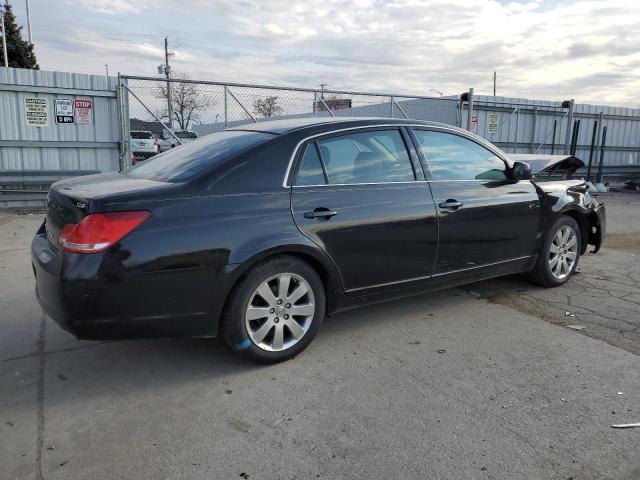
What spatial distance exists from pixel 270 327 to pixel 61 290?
4.21ft

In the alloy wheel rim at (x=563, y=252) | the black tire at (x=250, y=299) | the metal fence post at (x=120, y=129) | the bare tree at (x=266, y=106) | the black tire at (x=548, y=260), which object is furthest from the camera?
the bare tree at (x=266, y=106)

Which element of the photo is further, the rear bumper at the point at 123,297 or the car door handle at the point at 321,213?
the car door handle at the point at 321,213

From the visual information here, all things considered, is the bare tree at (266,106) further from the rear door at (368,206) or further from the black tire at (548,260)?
the rear door at (368,206)

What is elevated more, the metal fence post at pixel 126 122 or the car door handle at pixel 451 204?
the metal fence post at pixel 126 122

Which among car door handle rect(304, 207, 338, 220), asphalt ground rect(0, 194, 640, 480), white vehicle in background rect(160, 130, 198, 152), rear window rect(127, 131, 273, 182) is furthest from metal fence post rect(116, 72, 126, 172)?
car door handle rect(304, 207, 338, 220)

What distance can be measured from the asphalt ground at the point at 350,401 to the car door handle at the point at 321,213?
1.00m

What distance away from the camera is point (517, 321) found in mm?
4453

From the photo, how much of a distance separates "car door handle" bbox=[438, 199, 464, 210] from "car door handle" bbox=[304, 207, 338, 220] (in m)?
1.05

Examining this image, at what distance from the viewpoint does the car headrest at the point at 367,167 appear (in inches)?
154

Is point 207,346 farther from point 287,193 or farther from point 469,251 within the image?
point 469,251

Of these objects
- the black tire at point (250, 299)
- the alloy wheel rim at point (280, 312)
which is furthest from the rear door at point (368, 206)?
the alloy wheel rim at point (280, 312)

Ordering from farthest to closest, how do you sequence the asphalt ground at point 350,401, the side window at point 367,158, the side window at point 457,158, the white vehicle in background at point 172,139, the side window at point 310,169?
1. the white vehicle in background at point 172,139
2. the side window at point 457,158
3. the side window at point 367,158
4. the side window at point 310,169
5. the asphalt ground at point 350,401

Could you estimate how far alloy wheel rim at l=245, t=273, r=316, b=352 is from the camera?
3428 millimetres

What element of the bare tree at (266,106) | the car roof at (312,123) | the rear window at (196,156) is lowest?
the rear window at (196,156)
